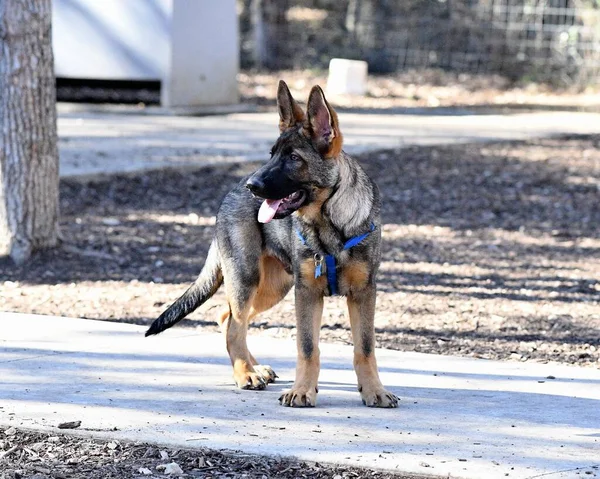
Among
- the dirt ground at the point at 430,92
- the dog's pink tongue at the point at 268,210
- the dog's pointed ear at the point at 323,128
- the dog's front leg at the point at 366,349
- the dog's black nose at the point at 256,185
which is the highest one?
the dog's pointed ear at the point at 323,128

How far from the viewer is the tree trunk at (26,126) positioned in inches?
321

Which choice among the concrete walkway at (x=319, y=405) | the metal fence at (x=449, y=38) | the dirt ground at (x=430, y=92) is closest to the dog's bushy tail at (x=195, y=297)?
the concrete walkway at (x=319, y=405)

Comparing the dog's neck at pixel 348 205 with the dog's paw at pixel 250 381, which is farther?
the dog's paw at pixel 250 381

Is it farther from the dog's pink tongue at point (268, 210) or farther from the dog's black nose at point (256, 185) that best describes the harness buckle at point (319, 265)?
the dog's black nose at point (256, 185)

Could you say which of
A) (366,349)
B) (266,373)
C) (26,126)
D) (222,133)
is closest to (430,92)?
(222,133)

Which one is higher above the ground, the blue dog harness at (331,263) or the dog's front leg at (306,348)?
the blue dog harness at (331,263)

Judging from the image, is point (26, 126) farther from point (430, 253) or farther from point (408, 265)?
point (430, 253)

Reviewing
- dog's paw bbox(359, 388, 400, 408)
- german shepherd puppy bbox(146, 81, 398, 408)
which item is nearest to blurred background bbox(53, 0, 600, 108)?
german shepherd puppy bbox(146, 81, 398, 408)

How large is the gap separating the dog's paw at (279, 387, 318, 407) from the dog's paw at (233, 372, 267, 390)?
0.32 meters

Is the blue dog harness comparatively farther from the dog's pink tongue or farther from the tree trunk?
the tree trunk

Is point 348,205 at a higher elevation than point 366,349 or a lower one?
higher

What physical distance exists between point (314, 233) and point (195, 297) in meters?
0.94

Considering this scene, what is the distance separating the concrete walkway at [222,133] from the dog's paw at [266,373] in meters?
6.03

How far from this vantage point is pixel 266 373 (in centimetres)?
557
